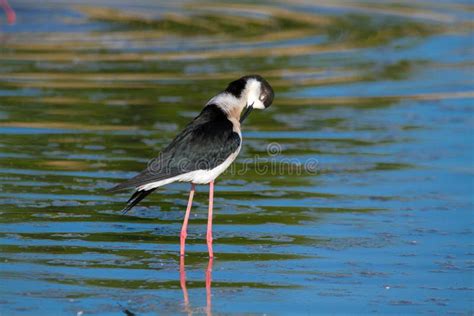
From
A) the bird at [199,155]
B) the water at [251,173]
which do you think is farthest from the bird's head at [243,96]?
the water at [251,173]

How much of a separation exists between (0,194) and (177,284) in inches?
115

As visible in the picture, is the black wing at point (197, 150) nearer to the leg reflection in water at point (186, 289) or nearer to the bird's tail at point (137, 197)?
the bird's tail at point (137, 197)

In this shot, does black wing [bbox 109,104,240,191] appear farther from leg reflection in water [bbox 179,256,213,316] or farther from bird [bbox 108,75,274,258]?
leg reflection in water [bbox 179,256,213,316]

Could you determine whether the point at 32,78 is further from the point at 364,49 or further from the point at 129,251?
the point at 129,251

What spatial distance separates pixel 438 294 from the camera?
795 centimetres

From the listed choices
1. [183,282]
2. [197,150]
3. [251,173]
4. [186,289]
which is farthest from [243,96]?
[186,289]

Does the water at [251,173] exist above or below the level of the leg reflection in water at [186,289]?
above

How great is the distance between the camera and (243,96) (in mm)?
9766

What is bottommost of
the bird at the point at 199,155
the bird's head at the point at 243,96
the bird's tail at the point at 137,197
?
the bird's tail at the point at 137,197

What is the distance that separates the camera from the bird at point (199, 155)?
873 centimetres

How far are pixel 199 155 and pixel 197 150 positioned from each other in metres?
0.04

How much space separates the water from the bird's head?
0.94 meters

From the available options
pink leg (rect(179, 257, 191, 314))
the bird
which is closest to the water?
pink leg (rect(179, 257, 191, 314))

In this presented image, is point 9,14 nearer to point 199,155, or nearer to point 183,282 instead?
point 199,155
